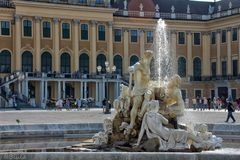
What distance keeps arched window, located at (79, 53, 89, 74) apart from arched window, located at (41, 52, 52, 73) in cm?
397

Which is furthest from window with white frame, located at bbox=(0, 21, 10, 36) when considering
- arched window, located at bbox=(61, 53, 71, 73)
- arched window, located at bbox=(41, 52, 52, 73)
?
arched window, located at bbox=(61, 53, 71, 73)

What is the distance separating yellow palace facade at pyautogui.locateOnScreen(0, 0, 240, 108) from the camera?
207 feet

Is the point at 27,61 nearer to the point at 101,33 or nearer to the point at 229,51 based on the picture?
the point at 101,33

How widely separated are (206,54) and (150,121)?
6266cm

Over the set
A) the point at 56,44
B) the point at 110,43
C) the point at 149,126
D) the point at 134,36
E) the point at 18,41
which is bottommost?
the point at 149,126

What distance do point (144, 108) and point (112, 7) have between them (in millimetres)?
55923

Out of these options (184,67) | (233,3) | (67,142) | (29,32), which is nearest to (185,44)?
(184,67)

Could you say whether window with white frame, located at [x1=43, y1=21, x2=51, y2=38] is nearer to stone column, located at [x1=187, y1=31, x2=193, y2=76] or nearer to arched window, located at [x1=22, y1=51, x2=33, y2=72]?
arched window, located at [x1=22, y1=51, x2=33, y2=72]

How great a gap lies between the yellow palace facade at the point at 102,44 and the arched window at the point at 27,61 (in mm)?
111

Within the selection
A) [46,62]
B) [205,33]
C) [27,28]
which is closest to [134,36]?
[205,33]

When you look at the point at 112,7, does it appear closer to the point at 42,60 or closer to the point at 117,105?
the point at 42,60

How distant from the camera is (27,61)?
64.2 meters

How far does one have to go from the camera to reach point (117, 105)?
55.5 ft

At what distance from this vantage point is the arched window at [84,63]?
67812mm
